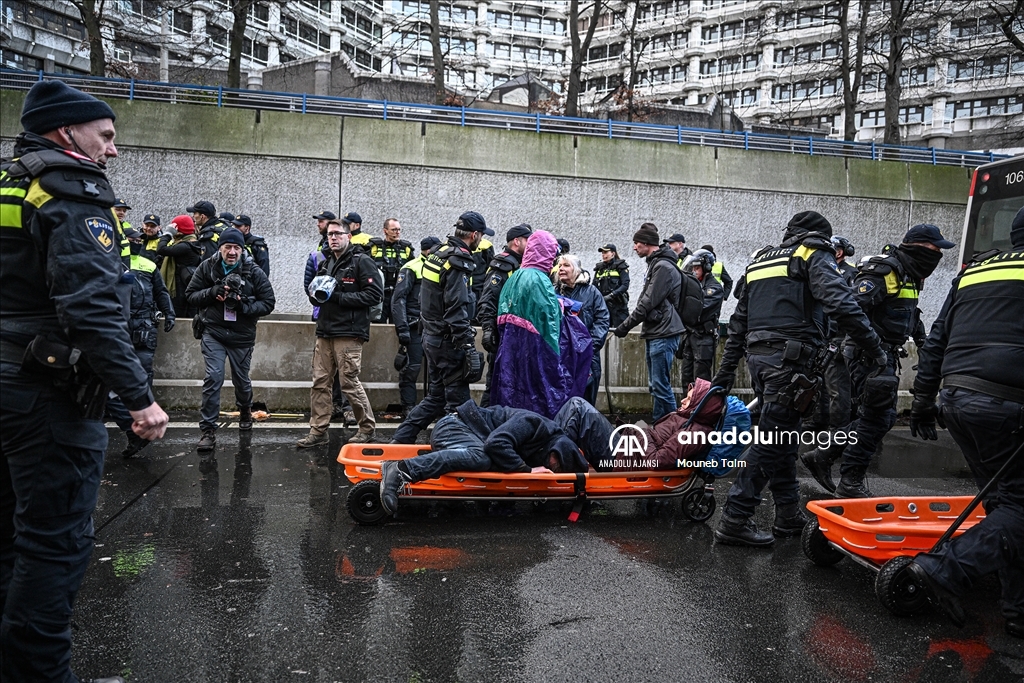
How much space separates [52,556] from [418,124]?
16496 mm

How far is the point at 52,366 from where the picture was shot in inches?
109

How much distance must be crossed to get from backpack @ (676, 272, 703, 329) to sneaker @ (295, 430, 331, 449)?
15.3ft

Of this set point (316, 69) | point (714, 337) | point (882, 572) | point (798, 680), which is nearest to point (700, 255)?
point (714, 337)

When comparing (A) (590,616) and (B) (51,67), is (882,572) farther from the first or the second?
(B) (51,67)

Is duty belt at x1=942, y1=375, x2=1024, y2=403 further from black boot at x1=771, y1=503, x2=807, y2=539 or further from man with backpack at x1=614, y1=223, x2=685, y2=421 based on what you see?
man with backpack at x1=614, y1=223, x2=685, y2=421

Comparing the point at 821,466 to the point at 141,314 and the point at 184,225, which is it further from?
the point at 184,225

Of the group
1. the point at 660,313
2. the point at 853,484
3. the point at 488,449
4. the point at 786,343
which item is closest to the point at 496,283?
the point at 660,313

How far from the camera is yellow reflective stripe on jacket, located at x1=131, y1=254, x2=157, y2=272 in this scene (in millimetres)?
7508

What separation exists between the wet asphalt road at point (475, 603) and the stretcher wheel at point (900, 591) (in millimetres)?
74

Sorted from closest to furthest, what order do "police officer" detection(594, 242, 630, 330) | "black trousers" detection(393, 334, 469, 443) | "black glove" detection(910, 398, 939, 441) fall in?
"black glove" detection(910, 398, 939, 441)
"black trousers" detection(393, 334, 469, 443)
"police officer" detection(594, 242, 630, 330)

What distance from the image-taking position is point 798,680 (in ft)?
11.0

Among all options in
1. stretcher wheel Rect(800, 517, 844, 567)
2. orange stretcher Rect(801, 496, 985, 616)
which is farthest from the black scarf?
stretcher wheel Rect(800, 517, 844, 567)

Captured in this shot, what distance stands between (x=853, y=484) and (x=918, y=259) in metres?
2.03

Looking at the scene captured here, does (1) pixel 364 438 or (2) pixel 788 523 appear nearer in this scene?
(2) pixel 788 523
